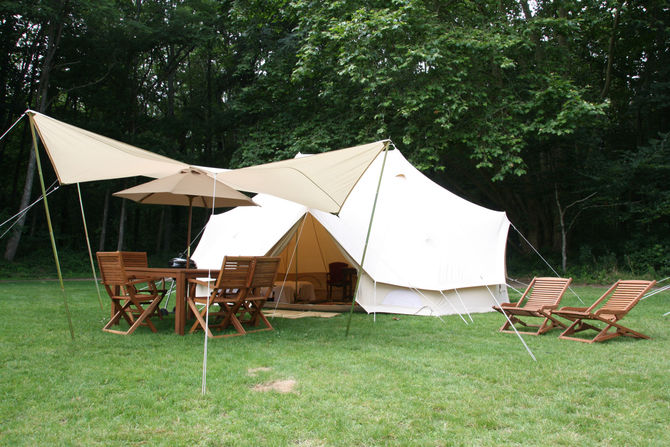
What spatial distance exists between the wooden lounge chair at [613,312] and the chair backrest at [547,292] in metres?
0.37

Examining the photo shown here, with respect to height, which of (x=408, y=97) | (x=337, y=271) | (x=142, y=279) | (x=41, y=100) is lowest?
(x=337, y=271)

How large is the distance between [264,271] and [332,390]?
265 centimetres

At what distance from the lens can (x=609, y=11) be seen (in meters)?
14.7

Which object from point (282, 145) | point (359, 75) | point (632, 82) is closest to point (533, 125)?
point (359, 75)

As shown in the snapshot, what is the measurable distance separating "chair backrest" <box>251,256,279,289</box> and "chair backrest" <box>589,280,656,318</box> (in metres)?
3.50

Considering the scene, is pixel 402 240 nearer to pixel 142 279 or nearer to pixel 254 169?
pixel 254 169

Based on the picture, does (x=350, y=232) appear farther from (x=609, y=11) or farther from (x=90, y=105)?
(x=90, y=105)

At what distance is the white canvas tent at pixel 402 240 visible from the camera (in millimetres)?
8109

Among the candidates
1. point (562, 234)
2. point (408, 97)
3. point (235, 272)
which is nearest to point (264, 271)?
point (235, 272)

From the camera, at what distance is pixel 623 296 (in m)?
6.08

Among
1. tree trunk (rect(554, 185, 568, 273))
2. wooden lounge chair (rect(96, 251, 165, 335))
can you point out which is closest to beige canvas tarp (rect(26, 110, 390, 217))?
wooden lounge chair (rect(96, 251, 165, 335))

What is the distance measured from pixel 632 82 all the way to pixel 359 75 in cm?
1039

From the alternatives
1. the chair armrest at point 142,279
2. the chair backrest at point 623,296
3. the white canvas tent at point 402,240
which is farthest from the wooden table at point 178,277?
the chair backrest at point 623,296

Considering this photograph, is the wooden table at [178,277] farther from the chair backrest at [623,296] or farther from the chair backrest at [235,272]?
the chair backrest at [623,296]
